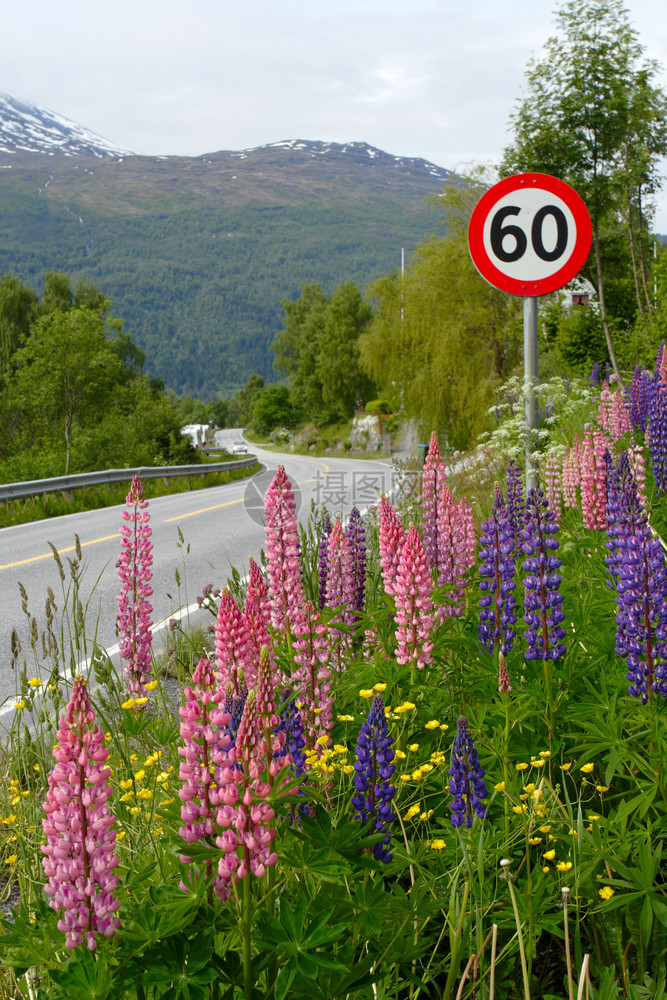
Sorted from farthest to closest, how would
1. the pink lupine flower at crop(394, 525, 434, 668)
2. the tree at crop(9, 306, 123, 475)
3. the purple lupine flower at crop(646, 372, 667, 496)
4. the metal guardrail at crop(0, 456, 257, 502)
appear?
the tree at crop(9, 306, 123, 475) < the metal guardrail at crop(0, 456, 257, 502) < the purple lupine flower at crop(646, 372, 667, 496) < the pink lupine flower at crop(394, 525, 434, 668)

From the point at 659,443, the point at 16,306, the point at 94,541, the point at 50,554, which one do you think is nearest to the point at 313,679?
the point at 659,443

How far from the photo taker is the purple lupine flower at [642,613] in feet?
7.87

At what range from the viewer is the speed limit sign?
5.10 m

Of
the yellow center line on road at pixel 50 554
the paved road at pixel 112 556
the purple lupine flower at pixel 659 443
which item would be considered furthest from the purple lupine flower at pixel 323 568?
the yellow center line on road at pixel 50 554

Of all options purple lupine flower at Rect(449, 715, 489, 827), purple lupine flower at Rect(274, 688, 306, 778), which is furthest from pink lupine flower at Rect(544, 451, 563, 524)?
purple lupine flower at Rect(274, 688, 306, 778)

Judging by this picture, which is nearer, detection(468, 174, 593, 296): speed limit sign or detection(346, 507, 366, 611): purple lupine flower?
detection(346, 507, 366, 611): purple lupine flower

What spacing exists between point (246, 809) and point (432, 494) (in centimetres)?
329

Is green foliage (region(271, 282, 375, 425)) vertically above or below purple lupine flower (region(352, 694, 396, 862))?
above

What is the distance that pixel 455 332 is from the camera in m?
18.5

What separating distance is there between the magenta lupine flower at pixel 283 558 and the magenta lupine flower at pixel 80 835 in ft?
5.24

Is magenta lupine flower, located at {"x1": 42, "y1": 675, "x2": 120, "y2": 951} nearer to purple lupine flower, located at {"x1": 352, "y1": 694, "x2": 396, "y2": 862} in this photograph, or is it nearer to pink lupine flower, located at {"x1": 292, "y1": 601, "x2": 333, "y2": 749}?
purple lupine flower, located at {"x1": 352, "y1": 694, "x2": 396, "y2": 862}

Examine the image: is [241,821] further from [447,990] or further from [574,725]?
[574,725]

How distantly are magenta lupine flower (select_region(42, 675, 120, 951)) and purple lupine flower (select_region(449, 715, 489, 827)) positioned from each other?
0.99 metres

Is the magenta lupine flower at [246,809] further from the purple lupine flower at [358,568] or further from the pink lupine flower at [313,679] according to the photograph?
the purple lupine flower at [358,568]
